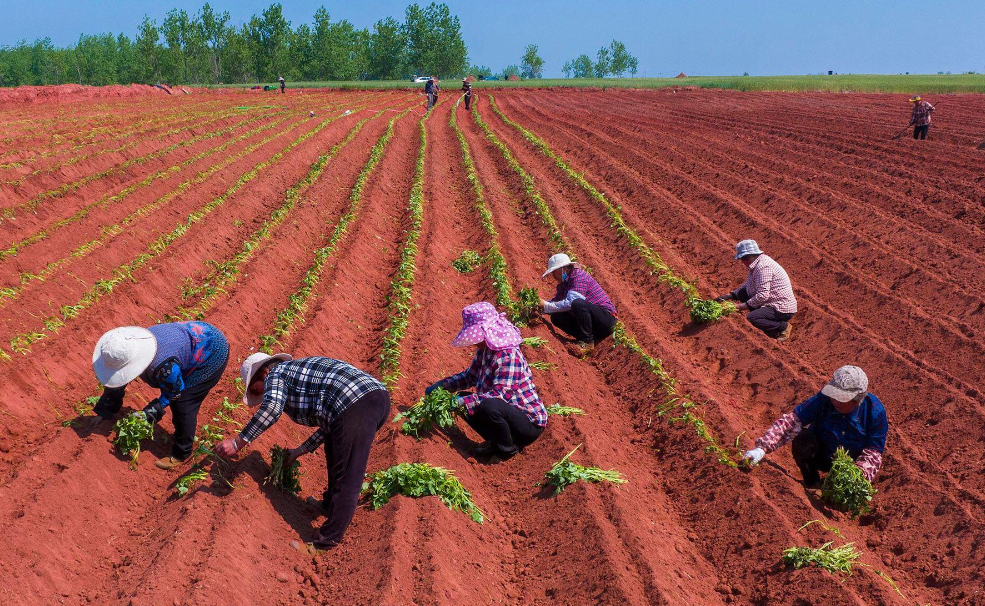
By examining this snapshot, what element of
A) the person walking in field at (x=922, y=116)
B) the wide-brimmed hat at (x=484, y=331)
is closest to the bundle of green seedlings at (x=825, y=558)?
the wide-brimmed hat at (x=484, y=331)

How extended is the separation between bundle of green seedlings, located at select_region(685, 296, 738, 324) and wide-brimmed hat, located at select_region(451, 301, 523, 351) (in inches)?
167

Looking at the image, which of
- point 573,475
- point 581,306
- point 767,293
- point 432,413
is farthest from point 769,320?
point 432,413

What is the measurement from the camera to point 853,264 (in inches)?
453

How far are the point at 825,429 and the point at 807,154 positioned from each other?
15.0 meters

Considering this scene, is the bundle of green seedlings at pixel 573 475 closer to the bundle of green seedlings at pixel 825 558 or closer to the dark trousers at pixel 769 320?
the bundle of green seedlings at pixel 825 558

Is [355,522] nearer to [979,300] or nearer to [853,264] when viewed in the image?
[979,300]

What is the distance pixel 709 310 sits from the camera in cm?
945

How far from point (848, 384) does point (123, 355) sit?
5.26 metres

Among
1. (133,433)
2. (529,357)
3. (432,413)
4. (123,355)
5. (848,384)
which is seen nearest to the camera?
(123,355)

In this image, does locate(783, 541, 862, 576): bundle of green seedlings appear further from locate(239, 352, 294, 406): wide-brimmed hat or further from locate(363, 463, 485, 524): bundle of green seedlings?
locate(239, 352, 294, 406): wide-brimmed hat

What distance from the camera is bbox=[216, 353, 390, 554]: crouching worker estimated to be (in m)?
4.86

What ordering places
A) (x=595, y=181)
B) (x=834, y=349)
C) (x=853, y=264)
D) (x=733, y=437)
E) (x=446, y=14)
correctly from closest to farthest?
(x=733, y=437) < (x=834, y=349) < (x=853, y=264) < (x=595, y=181) < (x=446, y=14)

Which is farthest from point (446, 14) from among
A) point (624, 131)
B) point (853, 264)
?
point (853, 264)

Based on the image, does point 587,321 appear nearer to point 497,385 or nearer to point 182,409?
point 497,385
